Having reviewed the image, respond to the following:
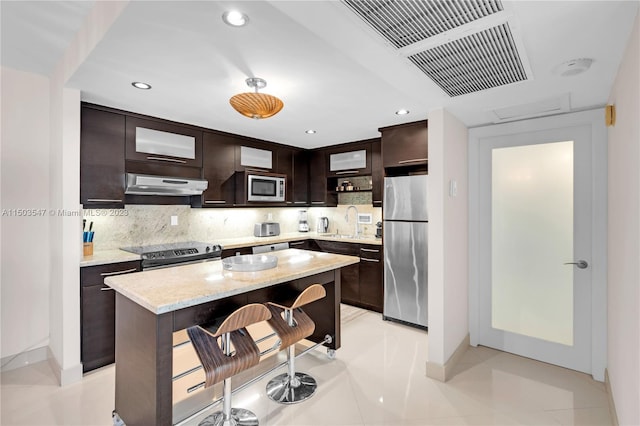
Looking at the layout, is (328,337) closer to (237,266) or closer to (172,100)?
(237,266)

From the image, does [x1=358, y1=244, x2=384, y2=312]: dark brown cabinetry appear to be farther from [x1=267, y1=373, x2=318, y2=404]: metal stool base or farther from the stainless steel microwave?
[x1=267, y1=373, x2=318, y2=404]: metal stool base

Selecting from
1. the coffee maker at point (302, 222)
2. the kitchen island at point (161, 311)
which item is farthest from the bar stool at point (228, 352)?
the coffee maker at point (302, 222)

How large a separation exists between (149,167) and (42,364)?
200 centimetres

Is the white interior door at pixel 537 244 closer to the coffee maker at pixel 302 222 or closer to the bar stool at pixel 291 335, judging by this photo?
the bar stool at pixel 291 335

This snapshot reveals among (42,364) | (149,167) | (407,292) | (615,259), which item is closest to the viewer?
(615,259)

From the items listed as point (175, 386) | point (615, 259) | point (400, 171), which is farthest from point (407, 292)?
point (175, 386)

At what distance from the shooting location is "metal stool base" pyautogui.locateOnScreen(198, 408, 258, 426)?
6.41 ft

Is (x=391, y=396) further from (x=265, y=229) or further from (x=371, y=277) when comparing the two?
(x=265, y=229)

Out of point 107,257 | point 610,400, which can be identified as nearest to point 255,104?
point 107,257

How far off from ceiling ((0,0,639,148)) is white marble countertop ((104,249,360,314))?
136cm

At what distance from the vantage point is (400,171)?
399 cm

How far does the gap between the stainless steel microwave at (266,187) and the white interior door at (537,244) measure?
2.55 m

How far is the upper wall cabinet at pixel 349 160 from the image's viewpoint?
431cm

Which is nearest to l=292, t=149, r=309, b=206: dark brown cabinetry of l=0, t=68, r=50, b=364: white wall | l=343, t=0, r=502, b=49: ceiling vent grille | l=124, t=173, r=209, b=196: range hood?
l=124, t=173, r=209, b=196: range hood
